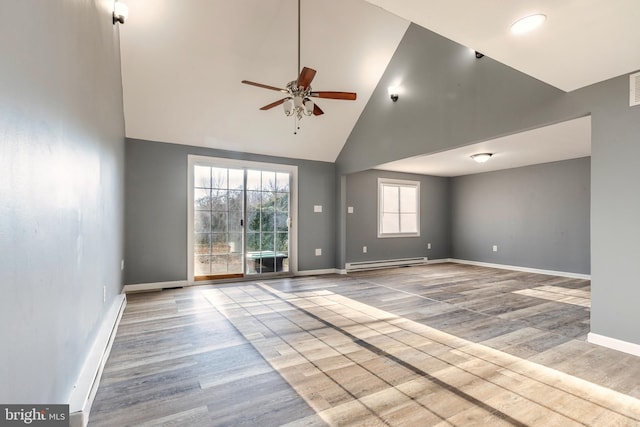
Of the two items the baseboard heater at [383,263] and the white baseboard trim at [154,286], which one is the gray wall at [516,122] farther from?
the white baseboard trim at [154,286]

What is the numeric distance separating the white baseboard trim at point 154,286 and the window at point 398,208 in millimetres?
4196

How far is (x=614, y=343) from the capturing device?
102 inches

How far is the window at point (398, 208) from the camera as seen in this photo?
708 cm

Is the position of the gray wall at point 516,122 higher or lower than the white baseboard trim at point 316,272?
higher

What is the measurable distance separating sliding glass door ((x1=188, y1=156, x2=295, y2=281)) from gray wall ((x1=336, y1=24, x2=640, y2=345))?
72.3 inches

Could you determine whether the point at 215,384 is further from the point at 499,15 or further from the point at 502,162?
the point at 502,162

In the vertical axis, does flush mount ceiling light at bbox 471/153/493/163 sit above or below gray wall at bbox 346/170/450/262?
above

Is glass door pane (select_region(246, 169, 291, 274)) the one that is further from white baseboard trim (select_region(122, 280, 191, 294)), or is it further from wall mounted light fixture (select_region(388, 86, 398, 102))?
wall mounted light fixture (select_region(388, 86, 398, 102))

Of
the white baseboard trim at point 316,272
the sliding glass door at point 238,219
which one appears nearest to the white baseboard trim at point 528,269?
the white baseboard trim at point 316,272

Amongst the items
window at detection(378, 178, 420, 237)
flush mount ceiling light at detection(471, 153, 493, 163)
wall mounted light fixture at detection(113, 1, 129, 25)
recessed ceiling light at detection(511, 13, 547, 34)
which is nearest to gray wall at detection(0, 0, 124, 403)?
wall mounted light fixture at detection(113, 1, 129, 25)

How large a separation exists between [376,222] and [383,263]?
37.6 inches

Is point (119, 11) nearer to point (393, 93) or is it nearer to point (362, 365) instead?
point (393, 93)

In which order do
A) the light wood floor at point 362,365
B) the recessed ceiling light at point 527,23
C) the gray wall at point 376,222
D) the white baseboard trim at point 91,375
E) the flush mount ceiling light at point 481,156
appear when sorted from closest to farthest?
the white baseboard trim at point 91,375, the light wood floor at point 362,365, the recessed ceiling light at point 527,23, the flush mount ceiling light at point 481,156, the gray wall at point 376,222

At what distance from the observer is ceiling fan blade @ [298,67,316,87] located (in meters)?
2.97
